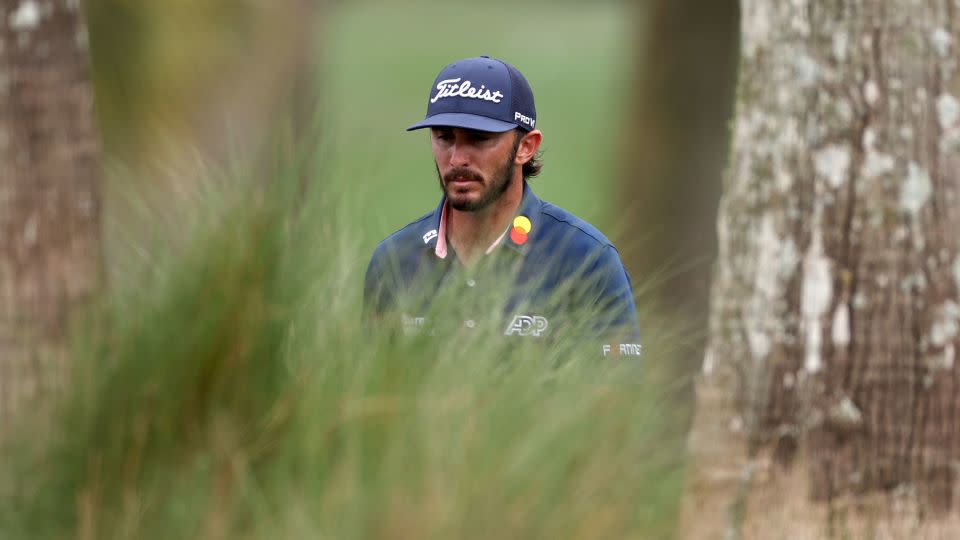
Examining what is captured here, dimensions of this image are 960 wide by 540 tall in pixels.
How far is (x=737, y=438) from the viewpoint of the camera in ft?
15.0

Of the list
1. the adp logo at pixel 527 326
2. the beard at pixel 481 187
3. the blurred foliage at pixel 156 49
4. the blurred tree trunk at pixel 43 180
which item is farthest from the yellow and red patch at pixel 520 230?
the blurred foliage at pixel 156 49

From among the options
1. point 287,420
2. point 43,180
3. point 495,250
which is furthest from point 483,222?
point 287,420

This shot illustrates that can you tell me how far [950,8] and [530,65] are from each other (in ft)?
133

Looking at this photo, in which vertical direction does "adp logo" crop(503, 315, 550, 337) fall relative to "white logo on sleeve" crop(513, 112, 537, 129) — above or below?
below

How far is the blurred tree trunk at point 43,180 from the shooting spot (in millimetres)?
4148

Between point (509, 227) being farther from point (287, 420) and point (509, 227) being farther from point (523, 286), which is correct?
point (287, 420)

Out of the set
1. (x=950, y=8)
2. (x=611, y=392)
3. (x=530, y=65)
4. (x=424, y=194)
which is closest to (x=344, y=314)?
(x=611, y=392)

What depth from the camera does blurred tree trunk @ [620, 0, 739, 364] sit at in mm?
11031

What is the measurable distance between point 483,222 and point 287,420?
5.24 ft

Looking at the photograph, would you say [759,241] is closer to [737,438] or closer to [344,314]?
[737,438]

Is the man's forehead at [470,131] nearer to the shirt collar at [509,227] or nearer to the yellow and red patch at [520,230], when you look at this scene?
the shirt collar at [509,227]

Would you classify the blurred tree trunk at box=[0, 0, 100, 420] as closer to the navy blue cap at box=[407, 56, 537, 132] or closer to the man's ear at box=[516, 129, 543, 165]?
the navy blue cap at box=[407, 56, 537, 132]

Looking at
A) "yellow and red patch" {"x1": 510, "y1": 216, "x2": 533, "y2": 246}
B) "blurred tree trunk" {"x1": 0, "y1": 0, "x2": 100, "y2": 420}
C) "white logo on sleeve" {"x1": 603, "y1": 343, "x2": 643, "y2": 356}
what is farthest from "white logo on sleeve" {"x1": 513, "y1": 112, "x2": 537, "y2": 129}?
"blurred tree trunk" {"x1": 0, "y1": 0, "x2": 100, "y2": 420}

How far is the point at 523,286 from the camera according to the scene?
14.0 ft
